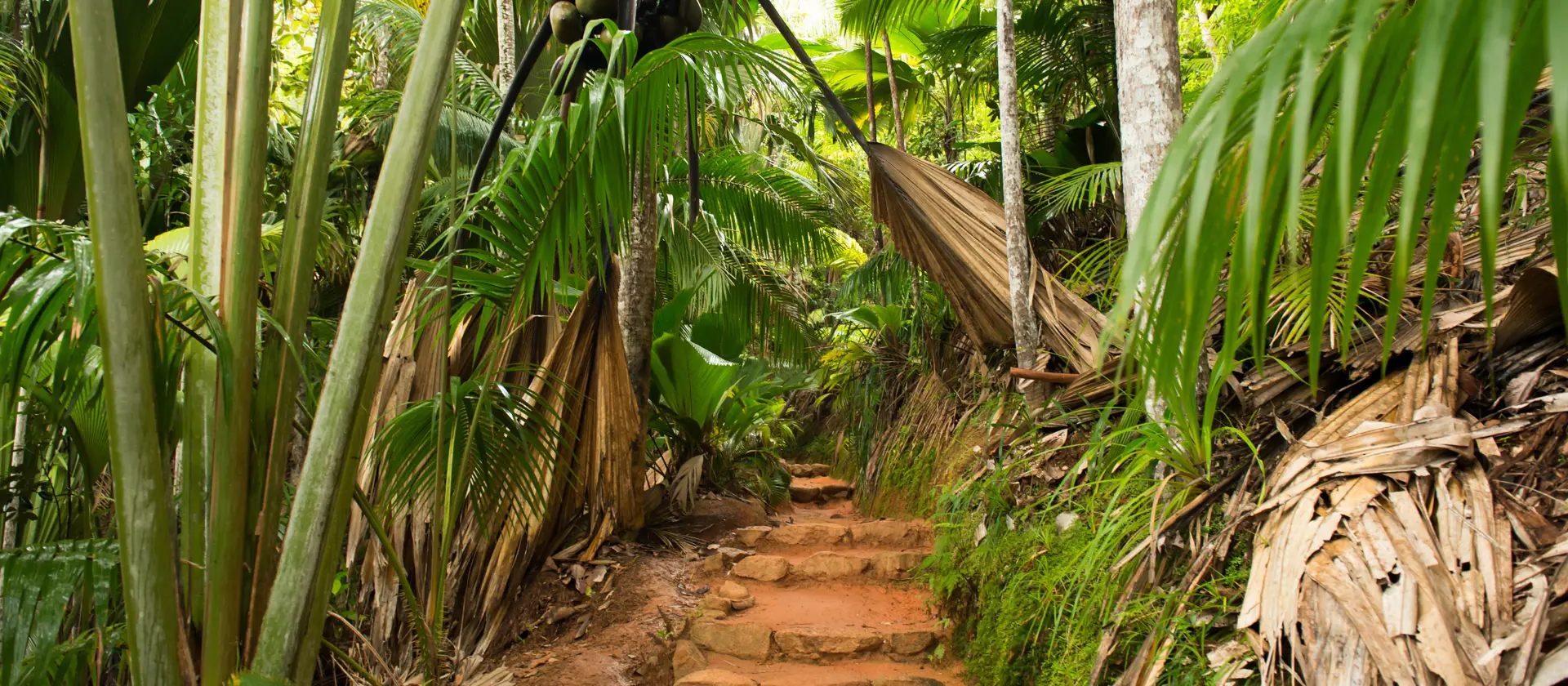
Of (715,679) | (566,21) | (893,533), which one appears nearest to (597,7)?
(566,21)

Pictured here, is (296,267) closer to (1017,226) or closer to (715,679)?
(715,679)

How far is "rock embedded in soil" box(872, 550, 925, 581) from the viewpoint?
4051 millimetres

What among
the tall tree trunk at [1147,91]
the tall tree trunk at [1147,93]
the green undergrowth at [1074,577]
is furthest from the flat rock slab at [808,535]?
the tall tree trunk at [1147,91]

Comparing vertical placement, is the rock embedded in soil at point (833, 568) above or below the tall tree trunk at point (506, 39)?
below

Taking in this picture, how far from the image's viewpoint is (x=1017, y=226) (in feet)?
10.7

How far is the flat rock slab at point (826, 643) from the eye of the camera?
3.30 m

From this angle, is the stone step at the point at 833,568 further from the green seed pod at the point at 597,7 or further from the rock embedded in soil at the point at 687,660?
the green seed pod at the point at 597,7

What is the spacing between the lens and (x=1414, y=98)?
36 centimetres

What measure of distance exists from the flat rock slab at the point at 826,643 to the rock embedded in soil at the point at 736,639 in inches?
2.8

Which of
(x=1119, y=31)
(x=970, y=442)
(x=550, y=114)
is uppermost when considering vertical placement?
(x=1119, y=31)

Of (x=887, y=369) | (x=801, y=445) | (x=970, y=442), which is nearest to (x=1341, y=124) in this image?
(x=970, y=442)

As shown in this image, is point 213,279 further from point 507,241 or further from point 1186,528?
point 1186,528

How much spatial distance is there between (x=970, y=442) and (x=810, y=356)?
169 cm

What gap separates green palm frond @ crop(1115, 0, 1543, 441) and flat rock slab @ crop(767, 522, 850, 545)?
4.06 meters
